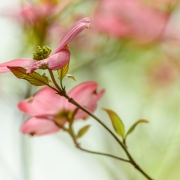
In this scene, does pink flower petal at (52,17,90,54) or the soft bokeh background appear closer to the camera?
pink flower petal at (52,17,90,54)

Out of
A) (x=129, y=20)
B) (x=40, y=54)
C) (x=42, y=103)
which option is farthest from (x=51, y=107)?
(x=129, y=20)

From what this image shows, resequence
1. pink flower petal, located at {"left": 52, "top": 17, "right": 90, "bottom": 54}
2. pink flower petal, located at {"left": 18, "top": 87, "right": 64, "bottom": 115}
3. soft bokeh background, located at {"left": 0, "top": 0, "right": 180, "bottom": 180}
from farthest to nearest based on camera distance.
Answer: soft bokeh background, located at {"left": 0, "top": 0, "right": 180, "bottom": 180} → pink flower petal, located at {"left": 18, "top": 87, "right": 64, "bottom": 115} → pink flower petal, located at {"left": 52, "top": 17, "right": 90, "bottom": 54}

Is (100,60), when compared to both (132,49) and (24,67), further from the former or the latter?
(24,67)

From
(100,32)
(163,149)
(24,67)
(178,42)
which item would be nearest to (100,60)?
(100,32)

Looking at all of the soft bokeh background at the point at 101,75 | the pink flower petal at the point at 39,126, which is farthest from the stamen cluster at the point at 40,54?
the soft bokeh background at the point at 101,75

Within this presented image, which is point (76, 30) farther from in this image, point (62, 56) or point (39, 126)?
point (39, 126)

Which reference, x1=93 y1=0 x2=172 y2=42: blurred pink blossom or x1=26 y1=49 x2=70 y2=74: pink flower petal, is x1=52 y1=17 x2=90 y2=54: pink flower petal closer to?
x1=26 y1=49 x2=70 y2=74: pink flower petal

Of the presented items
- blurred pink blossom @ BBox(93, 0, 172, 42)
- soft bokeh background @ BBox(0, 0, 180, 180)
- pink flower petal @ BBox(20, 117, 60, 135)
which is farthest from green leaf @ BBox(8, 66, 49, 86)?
blurred pink blossom @ BBox(93, 0, 172, 42)
